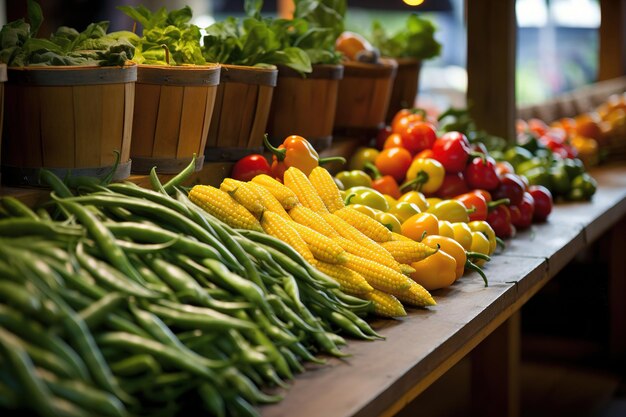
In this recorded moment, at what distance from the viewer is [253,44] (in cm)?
350

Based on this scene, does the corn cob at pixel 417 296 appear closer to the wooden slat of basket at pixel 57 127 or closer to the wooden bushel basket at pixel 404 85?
the wooden slat of basket at pixel 57 127

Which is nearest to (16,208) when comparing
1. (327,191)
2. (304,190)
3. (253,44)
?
(304,190)

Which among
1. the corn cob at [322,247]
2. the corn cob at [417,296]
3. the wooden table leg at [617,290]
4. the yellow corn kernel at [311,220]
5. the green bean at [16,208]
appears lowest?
the wooden table leg at [617,290]

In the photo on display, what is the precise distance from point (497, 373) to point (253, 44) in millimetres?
1824

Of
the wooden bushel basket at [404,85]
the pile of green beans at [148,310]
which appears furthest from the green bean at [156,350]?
the wooden bushel basket at [404,85]

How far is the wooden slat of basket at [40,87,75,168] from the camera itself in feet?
8.39

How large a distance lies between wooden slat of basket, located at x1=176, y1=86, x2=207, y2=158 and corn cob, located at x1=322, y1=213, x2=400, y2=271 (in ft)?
1.68

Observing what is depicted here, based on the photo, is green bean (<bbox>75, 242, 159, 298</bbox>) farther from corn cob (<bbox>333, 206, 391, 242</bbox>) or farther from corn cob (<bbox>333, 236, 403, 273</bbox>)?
corn cob (<bbox>333, 206, 391, 242</bbox>)

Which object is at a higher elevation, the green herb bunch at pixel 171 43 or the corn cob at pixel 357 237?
the green herb bunch at pixel 171 43

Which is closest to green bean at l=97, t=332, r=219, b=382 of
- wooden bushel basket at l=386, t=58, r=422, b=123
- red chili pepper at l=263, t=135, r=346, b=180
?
red chili pepper at l=263, t=135, r=346, b=180

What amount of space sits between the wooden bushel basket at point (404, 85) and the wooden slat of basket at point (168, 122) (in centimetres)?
218

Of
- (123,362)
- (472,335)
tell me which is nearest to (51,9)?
(472,335)

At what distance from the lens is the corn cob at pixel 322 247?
2607mm

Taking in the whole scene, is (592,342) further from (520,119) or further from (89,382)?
(89,382)
